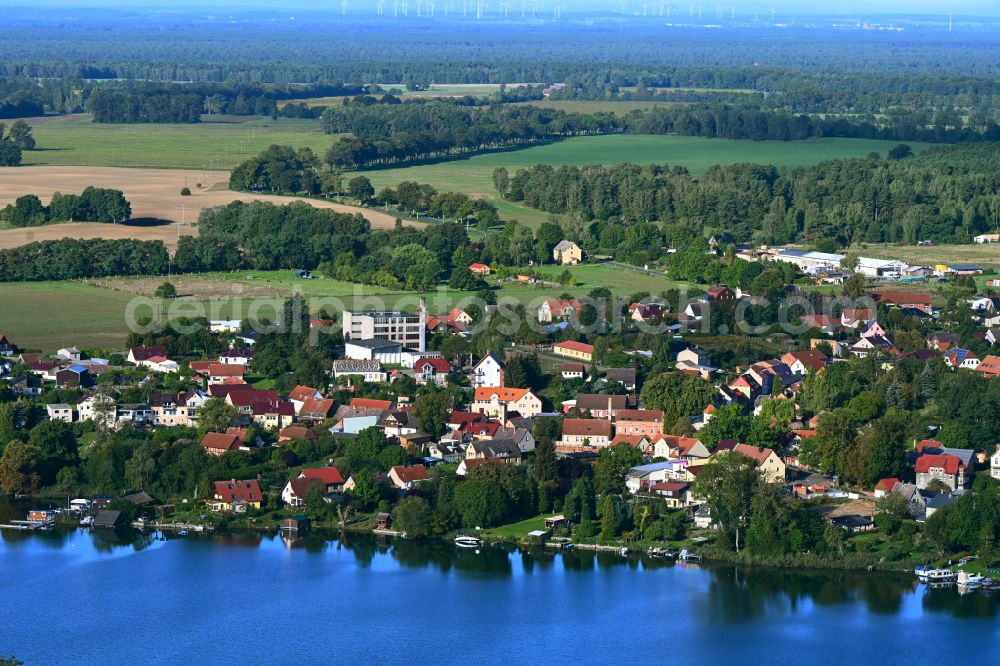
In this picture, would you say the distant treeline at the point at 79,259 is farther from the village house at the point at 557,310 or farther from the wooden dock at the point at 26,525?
the wooden dock at the point at 26,525

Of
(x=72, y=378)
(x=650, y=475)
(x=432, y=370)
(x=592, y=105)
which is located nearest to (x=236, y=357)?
(x=72, y=378)

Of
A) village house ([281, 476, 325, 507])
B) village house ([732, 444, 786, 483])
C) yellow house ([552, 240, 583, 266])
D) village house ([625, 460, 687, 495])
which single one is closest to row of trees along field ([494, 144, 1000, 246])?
yellow house ([552, 240, 583, 266])

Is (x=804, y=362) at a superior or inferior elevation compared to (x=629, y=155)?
inferior

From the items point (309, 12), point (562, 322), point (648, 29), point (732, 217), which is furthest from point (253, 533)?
point (309, 12)

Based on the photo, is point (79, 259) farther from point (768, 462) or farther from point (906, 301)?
point (768, 462)

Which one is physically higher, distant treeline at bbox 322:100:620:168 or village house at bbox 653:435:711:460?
distant treeline at bbox 322:100:620:168

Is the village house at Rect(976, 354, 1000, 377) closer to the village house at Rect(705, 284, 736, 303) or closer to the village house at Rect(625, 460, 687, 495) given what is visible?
the village house at Rect(705, 284, 736, 303)

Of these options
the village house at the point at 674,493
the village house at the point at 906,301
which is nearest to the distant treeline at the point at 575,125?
the village house at the point at 906,301
